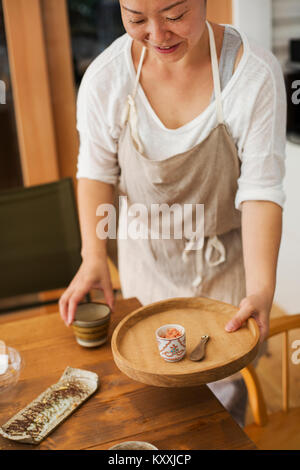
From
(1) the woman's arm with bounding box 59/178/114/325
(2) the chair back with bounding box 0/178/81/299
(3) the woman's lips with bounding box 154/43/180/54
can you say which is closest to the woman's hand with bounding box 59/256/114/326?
(1) the woman's arm with bounding box 59/178/114/325

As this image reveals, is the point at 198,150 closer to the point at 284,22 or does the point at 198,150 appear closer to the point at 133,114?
the point at 133,114

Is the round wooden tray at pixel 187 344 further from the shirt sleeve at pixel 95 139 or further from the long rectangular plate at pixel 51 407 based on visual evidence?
the shirt sleeve at pixel 95 139

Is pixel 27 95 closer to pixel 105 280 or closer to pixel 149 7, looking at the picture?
pixel 105 280

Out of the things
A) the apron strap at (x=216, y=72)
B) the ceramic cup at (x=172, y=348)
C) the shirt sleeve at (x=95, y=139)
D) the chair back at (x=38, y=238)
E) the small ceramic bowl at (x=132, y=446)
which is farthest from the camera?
the chair back at (x=38, y=238)

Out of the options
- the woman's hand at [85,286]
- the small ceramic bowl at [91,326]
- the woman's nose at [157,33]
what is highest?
the woman's nose at [157,33]

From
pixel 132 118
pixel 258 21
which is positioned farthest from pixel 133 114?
pixel 258 21

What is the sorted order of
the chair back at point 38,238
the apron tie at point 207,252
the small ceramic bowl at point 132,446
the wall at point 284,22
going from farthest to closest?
the wall at point 284,22 → the chair back at point 38,238 → the apron tie at point 207,252 → the small ceramic bowl at point 132,446

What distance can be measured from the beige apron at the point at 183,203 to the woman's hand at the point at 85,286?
0.73 feet

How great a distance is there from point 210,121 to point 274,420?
74 cm

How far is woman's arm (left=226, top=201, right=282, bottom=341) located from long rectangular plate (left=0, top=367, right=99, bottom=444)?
1.17 feet

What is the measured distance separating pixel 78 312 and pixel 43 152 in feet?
4.88

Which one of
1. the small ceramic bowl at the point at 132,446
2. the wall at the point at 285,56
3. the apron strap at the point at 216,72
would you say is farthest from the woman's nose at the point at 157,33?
the wall at the point at 285,56

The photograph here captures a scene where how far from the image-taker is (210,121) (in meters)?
1.17

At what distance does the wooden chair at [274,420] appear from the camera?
119cm
